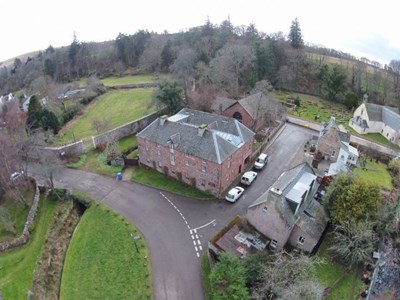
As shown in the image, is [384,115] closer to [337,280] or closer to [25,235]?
[337,280]

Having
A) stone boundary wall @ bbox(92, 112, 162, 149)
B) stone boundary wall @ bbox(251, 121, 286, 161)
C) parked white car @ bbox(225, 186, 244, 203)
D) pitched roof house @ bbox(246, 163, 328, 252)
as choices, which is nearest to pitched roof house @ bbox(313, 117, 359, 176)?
stone boundary wall @ bbox(251, 121, 286, 161)

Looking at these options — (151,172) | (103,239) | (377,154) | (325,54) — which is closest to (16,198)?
Result: (103,239)

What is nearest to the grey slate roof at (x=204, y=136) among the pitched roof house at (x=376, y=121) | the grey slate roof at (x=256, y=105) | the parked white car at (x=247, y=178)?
the parked white car at (x=247, y=178)

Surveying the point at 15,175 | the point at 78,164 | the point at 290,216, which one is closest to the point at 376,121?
the point at 290,216

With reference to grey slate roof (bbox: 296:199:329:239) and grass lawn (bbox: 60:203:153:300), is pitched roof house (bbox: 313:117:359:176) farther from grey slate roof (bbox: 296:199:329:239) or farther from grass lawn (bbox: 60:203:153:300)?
grass lawn (bbox: 60:203:153:300)

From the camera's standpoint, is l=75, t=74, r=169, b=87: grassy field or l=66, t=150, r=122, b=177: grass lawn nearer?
l=66, t=150, r=122, b=177: grass lawn

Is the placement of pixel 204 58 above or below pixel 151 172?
above

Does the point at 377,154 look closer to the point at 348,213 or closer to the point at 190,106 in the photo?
the point at 348,213

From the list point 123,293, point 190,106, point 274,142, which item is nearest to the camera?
point 123,293
